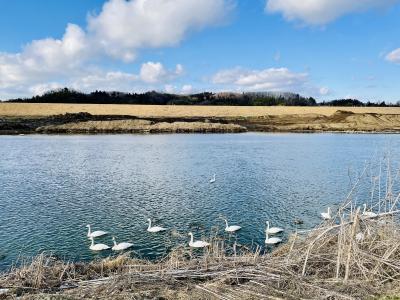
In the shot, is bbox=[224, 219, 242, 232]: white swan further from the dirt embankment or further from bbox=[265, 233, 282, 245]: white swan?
the dirt embankment

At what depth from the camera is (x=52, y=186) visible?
102ft

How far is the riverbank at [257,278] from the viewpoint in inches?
378

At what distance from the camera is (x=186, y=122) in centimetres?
8962

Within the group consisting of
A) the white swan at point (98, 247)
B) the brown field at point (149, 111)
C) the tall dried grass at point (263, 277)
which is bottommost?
the white swan at point (98, 247)

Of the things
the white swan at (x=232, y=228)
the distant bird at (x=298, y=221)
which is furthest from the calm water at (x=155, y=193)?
the white swan at (x=232, y=228)

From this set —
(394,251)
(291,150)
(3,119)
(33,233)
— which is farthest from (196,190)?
(3,119)

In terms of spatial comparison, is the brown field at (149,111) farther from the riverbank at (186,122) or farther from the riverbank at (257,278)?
the riverbank at (257,278)

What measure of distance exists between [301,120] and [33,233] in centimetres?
9277

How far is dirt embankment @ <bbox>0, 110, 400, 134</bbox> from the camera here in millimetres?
85250

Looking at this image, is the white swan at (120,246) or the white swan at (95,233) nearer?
the white swan at (120,246)

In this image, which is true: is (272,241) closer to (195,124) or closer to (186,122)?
(195,124)

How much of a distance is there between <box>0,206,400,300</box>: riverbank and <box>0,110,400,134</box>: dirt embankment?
7334 cm

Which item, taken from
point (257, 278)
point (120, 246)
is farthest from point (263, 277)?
point (120, 246)

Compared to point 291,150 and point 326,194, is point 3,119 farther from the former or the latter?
point 326,194
